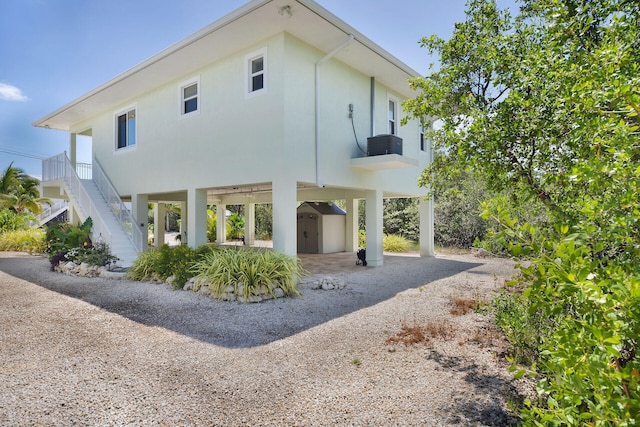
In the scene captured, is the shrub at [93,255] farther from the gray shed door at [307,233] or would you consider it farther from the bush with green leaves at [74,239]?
the gray shed door at [307,233]

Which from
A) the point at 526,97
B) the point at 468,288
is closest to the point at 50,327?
the point at 526,97

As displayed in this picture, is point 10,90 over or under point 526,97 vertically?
over

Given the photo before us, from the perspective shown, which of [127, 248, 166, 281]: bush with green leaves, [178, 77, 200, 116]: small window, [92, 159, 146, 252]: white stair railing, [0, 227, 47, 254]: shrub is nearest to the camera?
[127, 248, 166, 281]: bush with green leaves

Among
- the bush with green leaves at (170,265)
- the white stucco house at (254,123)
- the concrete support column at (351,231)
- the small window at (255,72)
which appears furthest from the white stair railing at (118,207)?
the concrete support column at (351,231)

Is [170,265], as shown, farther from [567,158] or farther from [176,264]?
[567,158]

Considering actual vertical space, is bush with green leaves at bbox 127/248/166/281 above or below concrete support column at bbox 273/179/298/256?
below

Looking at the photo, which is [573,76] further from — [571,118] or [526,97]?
[526,97]

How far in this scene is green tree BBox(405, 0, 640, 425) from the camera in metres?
1.54

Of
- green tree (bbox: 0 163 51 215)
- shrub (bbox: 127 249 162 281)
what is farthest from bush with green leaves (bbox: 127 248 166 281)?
green tree (bbox: 0 163 51 215)

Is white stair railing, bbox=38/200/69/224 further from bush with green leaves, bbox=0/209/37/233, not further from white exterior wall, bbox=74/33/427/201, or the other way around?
white exterior wall, bbox=74/33/427/201

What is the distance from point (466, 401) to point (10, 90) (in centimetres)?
4046

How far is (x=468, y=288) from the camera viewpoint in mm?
8727

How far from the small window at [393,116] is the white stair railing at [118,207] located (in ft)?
33.1

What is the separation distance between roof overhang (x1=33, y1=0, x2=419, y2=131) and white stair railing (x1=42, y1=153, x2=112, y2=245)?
2.82 m
